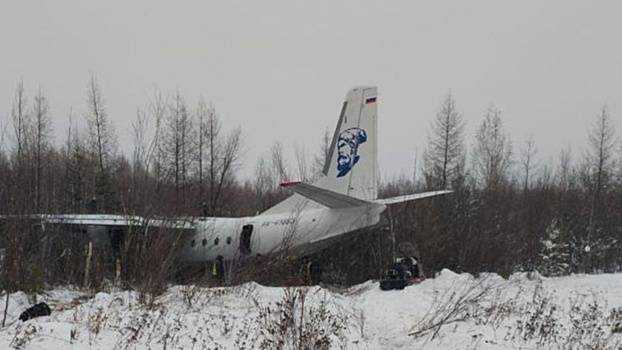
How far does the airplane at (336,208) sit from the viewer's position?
1402cm

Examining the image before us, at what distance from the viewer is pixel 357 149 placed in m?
15.0

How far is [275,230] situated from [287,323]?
788cm

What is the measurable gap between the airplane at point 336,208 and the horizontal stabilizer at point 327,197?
23 millimetres

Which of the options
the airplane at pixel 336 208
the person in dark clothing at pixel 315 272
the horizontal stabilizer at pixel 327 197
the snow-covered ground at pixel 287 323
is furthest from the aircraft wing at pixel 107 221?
the person in dark clothing at pixel 315 272

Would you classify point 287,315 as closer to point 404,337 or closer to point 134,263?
point 404,337

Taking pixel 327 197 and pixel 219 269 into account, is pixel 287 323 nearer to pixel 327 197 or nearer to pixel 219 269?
pixel 327 197

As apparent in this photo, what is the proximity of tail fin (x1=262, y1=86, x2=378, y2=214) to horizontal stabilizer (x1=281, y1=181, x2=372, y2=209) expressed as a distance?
936 mm

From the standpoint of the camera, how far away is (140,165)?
36.7ft

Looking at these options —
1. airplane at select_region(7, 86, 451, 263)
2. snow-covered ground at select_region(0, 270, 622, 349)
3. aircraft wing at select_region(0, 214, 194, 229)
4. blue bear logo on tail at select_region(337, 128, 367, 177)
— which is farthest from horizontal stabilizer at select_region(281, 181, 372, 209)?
aircraft wing at select_region(0, 214, 194, 229)

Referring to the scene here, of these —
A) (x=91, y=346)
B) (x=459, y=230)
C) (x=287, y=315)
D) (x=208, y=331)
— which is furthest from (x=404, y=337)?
(x=459, y=230)

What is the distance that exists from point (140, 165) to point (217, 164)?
21.2 metres

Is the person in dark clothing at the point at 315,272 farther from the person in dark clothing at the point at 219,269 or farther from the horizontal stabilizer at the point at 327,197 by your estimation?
the horizontal stabilizer at the point at 327,197

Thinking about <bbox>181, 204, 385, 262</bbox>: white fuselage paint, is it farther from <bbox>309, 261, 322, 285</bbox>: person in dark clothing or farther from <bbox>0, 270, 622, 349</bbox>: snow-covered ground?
<bbox>0, 270, 622, 349</bbox>: snow-covered ground

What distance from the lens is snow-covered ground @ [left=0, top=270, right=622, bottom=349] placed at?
254 inches
